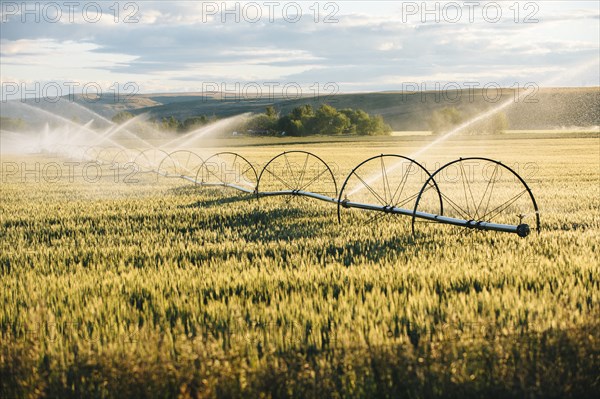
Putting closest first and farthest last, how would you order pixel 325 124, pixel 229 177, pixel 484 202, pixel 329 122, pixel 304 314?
pixel 304 314
pixel 484 202
pixel 229 177
pixel 329 122
pixel 325 124

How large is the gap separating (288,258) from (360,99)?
180574 millimetres

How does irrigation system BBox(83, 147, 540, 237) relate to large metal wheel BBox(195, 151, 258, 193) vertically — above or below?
below

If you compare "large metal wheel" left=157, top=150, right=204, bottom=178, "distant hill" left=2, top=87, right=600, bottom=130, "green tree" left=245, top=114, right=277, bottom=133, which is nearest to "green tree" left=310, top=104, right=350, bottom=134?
"green tree" left=245, top=114, right=277, bottom=133

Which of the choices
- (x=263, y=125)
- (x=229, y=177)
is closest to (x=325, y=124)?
(x=263, y=125)

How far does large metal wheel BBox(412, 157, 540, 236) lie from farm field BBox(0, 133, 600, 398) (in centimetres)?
38

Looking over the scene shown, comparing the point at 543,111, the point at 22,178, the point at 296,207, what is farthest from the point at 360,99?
the point at 296,207

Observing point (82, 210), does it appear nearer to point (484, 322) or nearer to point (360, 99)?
point (484, 322)

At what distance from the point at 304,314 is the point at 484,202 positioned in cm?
1022

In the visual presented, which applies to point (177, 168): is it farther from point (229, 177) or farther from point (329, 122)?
point (329, 122)

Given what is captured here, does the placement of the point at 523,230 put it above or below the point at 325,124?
below

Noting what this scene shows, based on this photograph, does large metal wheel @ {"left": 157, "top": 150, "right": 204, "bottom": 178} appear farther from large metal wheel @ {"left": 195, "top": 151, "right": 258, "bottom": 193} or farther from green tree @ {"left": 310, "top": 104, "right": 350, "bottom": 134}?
green tree @ {"left": 310, "top": 104, "right": 350, "bottom": 134}

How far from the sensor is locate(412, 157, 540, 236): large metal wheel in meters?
8.16

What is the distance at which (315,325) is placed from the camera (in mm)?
4203

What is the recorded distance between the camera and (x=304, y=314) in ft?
14.5
